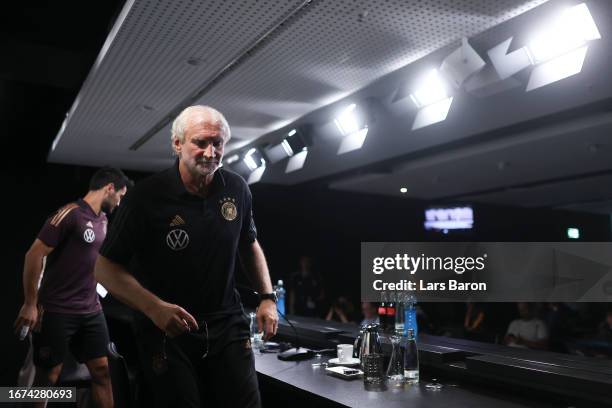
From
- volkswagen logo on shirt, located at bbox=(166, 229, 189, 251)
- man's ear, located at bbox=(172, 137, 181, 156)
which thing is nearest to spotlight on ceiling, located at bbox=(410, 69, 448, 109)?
man's ear, located at bbox=(172, 137, 181, 156)

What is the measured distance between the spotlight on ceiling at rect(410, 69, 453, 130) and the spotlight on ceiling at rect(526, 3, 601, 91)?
0.42 meters

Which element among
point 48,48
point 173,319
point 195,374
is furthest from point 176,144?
point 48,48

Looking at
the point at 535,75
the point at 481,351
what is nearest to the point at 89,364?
the point at 481,351

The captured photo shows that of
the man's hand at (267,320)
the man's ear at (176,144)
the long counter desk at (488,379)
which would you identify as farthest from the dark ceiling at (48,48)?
the long counter desk at (488,379)

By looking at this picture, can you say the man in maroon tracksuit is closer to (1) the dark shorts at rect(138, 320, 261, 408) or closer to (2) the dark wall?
(1) the dark shorts at rect(138, 320, 261, 408)

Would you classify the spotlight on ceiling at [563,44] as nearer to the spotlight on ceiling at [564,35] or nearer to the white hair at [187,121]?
the spotlight on ceiling at [564,35]

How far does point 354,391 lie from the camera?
156 centimetres

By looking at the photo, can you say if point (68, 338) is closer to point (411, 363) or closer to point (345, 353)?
point (345, 353)

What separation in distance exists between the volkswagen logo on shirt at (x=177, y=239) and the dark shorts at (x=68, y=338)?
5.06 ft

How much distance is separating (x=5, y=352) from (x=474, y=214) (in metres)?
6.30

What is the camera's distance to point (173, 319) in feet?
3.74

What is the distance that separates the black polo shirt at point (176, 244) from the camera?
4.10ft

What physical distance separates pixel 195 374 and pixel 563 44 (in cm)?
177

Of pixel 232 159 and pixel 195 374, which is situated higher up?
pixel 232 159
